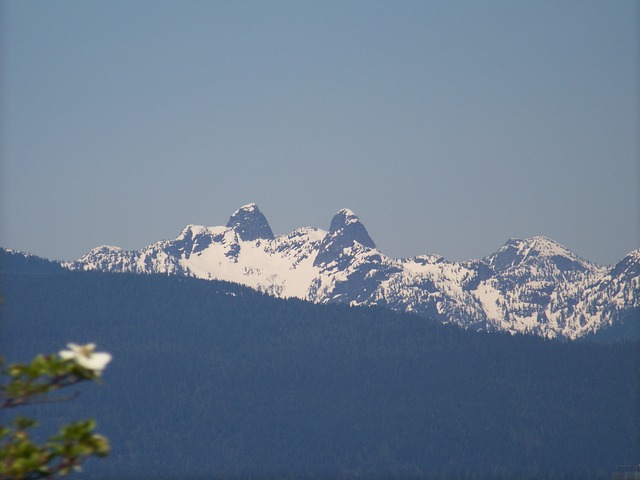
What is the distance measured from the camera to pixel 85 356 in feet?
36.0

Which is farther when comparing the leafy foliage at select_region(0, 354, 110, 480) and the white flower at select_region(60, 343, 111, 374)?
the leafy foliage at select_region(0, 354, 110, 480)

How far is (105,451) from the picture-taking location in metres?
11.1

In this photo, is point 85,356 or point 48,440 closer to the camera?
point 85,356

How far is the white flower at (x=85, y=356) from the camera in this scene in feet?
35.1

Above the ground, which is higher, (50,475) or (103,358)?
(103,358)

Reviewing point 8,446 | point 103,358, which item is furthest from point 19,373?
point 103,358

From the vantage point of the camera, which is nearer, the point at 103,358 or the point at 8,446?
the point at 103,358

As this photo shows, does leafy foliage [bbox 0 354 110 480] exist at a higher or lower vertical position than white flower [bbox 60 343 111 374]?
lower

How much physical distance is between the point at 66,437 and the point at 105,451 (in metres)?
0.44

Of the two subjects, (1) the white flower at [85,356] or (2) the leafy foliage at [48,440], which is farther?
(2) the leafy foliage at [48,440]

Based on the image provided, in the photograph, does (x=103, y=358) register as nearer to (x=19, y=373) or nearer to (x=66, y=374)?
(x=66, y=374)

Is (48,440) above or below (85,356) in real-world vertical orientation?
below

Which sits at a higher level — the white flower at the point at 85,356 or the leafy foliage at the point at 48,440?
the white flower at the point at 85,356

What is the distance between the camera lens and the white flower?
10.7 m
